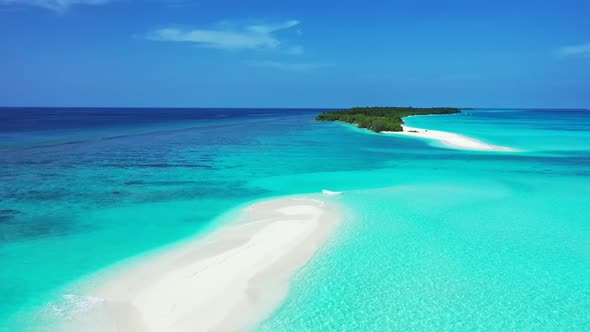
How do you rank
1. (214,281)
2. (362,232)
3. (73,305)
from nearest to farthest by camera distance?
(73,305) < (214,281) < (362,232)

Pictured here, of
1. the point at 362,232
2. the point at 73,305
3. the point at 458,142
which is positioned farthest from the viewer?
the point at 458,142

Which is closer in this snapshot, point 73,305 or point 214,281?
point 73,305

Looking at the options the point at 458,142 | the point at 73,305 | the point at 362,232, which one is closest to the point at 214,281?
the point at 73,305

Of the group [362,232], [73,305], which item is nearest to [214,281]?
[73,305]

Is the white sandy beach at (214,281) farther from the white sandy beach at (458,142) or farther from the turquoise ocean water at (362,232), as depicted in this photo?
the white sandy beach at (458,142)

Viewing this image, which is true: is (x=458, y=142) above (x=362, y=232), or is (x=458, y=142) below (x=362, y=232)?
above

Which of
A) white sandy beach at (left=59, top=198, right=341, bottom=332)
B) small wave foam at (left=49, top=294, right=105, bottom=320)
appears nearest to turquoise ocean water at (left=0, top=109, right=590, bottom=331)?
small wave foam at (left=49, top=294, right=105, bottom=320)

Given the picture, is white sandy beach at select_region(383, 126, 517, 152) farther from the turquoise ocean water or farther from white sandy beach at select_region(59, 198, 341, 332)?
white sandy beach at select_region(59, 198, 341, 332)

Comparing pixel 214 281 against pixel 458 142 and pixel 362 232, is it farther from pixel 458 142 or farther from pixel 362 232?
pixel 458 142

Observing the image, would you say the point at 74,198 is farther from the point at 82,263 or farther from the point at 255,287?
the point at 255,287
